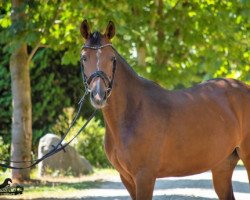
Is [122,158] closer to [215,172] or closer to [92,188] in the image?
[215,172]

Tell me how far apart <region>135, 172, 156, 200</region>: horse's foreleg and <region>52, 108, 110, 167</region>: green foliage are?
38.9 ft

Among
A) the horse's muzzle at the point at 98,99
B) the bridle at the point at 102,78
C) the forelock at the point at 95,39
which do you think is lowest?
the horse's muzzle at the point at 98,99

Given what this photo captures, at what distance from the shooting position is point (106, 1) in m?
11.8

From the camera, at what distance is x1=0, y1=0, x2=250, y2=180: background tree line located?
11.8 metres

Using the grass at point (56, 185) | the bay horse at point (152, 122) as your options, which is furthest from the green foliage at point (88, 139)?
the bay horse at point (152, 122)

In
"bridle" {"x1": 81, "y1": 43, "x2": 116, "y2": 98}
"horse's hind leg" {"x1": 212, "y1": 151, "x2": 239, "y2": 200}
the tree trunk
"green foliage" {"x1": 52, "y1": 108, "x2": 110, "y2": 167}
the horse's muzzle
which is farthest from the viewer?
"green foliage" {"x1": 52, "y1": 108, "x2": 110, "y2": 167}

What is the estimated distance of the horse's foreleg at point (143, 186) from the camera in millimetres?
5871

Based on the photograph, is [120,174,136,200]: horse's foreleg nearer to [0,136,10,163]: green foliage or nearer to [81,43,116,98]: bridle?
[81,43,116,98]: bridle

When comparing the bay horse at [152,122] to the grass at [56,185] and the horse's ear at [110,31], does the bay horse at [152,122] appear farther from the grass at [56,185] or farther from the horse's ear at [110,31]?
the grass at [56,185]

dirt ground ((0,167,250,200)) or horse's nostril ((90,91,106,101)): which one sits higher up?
horse's nostril ((90,91,106,101))

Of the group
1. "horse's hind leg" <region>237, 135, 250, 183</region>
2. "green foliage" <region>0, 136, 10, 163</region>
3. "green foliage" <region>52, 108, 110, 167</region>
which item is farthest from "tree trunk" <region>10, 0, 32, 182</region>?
"horse's hind leg" <region>237, 135, 250, 183</region>

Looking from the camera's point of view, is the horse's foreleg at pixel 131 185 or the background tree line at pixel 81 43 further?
the background tree line at pixel 81 43

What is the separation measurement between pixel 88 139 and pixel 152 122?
12.2m

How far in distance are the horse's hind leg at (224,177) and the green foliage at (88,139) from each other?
1072 centimetres
